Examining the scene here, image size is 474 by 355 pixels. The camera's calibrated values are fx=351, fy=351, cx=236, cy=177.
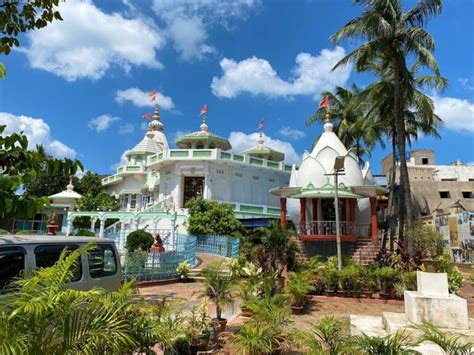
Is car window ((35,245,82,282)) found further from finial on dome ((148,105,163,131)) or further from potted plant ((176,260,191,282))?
finial on dome ((148,105,163,131))

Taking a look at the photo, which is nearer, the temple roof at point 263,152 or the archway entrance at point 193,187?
the archway entrance at point 193,187

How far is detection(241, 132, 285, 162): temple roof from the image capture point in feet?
123

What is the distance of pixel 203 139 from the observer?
32625mm

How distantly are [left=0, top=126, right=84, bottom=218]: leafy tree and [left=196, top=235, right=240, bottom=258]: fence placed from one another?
Answer: 16.6 m

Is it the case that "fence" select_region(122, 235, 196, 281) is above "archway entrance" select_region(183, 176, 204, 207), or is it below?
below

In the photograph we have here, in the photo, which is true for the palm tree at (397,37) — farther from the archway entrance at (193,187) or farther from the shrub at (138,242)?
the archway entrance at (193,187)

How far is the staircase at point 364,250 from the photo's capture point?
17750mm

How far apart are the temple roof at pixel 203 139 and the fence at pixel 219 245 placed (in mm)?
12835

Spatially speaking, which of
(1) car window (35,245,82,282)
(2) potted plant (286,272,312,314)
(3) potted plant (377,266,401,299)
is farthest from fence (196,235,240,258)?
(1) car window (35,245,82,282)

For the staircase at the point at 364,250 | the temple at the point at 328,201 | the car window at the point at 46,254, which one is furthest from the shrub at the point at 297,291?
the staircase at the point at 364,250

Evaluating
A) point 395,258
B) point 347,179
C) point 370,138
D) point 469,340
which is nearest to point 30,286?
point 469,340

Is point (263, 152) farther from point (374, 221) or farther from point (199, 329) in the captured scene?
point (199, 329)

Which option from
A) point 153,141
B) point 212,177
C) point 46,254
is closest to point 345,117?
point 212,177

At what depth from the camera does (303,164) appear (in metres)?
21.7
